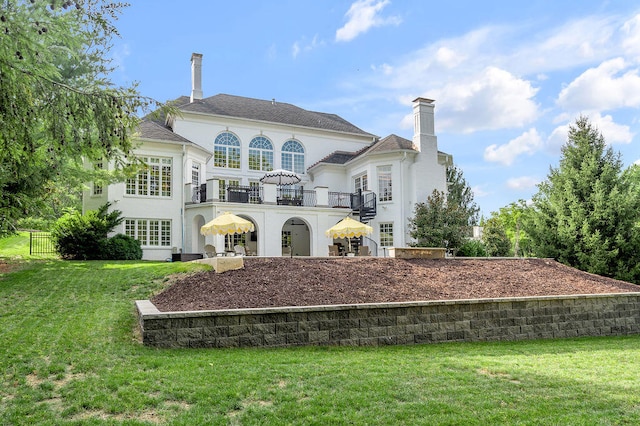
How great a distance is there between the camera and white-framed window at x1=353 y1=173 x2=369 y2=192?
27.3 meters

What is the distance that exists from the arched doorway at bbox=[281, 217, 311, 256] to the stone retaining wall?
17.6m

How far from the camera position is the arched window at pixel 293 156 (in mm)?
29172

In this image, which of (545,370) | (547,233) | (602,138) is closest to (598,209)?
(547,233)

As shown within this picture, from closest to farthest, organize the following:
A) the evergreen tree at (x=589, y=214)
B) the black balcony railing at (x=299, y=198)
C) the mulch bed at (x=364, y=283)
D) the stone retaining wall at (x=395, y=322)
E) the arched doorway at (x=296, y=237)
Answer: the stone retaining wall at (x=395, y=322)
the mulch bed at (x=364, y=283)
the evergreen tree at (x=589, y=214)
the black balcony railing at (x=299, y=198)
the arched doorway at (x=296, y=237)

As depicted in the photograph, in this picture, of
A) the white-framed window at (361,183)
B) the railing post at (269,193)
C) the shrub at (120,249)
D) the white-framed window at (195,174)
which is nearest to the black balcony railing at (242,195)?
the railing post at (269,193)

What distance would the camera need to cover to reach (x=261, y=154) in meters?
28.6

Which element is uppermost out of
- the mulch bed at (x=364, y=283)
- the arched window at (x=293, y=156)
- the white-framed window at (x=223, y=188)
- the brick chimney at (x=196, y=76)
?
the brick chimney at (x=196, y=76)

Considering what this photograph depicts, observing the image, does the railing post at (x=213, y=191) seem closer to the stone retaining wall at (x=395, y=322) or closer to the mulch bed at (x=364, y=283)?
the mulch bed at (x=364, y=283)

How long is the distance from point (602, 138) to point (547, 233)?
495 centimetres

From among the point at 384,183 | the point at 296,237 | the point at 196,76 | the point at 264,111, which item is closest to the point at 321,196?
the point at 384,183

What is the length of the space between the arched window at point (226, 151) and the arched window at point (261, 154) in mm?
886

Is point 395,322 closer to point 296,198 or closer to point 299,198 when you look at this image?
point 296,198

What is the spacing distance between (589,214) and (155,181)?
67.4 ft

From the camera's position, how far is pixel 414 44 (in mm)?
11539
